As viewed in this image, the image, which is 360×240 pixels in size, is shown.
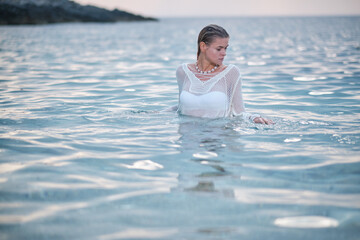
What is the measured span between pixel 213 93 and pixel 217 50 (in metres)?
0.62

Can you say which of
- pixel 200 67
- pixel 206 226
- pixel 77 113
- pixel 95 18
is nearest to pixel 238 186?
pixel 206 226

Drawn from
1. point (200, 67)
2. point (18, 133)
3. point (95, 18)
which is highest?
point (95, 18)

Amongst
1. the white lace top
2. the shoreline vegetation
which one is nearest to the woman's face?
the white lace top

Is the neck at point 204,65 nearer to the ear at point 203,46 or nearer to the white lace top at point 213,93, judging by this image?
the white lace top at point 213,93

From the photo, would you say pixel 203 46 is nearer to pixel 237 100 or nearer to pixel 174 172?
pixel 237 100

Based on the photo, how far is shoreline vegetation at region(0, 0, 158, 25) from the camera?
109 m

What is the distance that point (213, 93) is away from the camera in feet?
19.0

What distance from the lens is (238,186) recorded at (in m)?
3.64

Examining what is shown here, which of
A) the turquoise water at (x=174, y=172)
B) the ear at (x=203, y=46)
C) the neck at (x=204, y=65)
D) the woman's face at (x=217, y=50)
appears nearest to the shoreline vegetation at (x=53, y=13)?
the turquoise water at (x=174, y=172)

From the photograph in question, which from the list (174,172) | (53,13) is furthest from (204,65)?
(53,13)

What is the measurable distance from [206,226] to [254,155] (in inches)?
71.2

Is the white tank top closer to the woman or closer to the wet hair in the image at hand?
Result: the woman

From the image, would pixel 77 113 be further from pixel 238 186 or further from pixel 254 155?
pixel 238 186

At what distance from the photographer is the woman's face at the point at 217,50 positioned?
18.1ft
